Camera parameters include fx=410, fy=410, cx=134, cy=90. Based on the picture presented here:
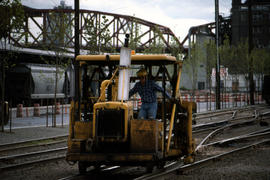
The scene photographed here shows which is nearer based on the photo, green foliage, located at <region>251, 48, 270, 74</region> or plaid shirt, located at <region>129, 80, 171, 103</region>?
plaid shirt, located at <region>129, 80, 171, 103</region>

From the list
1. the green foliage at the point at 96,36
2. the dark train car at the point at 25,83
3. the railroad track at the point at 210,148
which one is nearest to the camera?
the railroad track at the point at 210,148

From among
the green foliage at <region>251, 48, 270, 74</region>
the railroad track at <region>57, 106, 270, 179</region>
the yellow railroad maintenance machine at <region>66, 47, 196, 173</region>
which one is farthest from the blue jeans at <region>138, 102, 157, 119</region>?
the green foliage at <region>251, 48, 270, 74</region>

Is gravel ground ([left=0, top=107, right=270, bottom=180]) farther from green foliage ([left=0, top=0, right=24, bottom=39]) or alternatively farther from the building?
the building

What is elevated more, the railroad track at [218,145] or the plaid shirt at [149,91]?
the plaid shirt at [149,91]

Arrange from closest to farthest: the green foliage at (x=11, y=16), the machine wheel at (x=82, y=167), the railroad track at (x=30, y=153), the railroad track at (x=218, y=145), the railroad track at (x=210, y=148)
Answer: the machine wheel at (x=82, y=167) → the railroad track at (x=210, y=148) → the railroad track at (x=218, y=145) → the railroad track at (x=30, y=153) → the green foliage at (x=11, y=16)

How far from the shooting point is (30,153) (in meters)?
11.7

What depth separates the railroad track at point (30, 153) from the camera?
34.4 ft

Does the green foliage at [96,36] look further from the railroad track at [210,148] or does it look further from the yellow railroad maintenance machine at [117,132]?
the yellow railroad maintenance machine at [117,132]

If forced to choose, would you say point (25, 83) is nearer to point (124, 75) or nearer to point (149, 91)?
point (149, 91)

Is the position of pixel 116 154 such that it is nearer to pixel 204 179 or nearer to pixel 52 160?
pixel 204 179

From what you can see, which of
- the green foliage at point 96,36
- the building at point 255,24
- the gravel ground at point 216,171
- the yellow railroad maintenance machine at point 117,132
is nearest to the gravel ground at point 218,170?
the gravel ground at point 216,171

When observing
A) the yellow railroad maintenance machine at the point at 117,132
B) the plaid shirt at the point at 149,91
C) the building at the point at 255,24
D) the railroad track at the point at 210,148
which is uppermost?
the building at the point at 255,24

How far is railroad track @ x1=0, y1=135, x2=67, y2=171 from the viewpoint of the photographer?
34.4 ft

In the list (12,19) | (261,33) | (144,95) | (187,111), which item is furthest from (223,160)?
(261,33)
